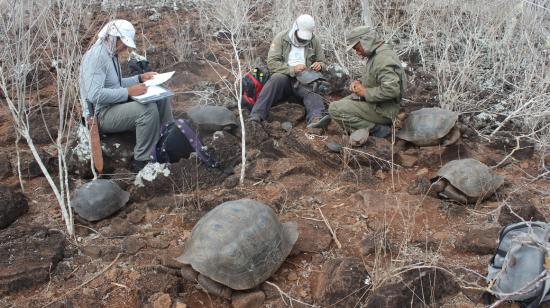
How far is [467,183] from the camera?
363cm

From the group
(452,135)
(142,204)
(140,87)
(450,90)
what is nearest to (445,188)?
(452,135)

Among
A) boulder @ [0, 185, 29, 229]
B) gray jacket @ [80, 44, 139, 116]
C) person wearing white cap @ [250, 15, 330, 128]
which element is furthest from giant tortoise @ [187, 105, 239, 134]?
boulder @ [0, 185, 29, 229]

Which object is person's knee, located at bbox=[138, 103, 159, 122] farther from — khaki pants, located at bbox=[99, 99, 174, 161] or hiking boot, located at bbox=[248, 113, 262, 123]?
hiking boot, located at bbox=[248, 113, 262, 123]

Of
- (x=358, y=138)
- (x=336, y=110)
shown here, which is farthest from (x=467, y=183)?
(x=336, y=110)

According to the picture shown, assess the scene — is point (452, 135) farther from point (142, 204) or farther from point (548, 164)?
point (142, 204)

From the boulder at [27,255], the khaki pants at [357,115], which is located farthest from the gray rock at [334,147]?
the boulder at [27,255]

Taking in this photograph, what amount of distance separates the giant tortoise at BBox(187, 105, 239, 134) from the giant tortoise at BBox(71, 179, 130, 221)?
1.20 m

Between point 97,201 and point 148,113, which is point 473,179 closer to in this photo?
point 148,113

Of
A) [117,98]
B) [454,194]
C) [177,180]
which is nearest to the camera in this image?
[454,194]

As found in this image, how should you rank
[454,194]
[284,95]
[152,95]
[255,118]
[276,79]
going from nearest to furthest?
[454,194] → [152,95] → [255,118] → [276,79] → [284,95]

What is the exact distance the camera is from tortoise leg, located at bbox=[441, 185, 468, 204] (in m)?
3.66

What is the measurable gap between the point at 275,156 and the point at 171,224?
1.30m

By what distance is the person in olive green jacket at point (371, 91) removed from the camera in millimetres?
4359

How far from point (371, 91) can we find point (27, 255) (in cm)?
319
